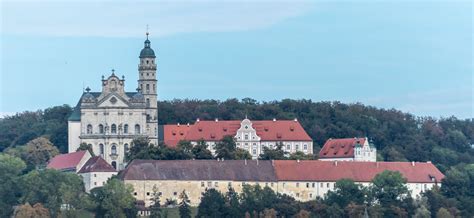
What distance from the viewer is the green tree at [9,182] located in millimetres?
110188

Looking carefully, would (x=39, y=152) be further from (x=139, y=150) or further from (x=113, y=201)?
(x=113, y=201)

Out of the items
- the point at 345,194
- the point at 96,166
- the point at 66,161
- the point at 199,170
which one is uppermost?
the point at 66,161

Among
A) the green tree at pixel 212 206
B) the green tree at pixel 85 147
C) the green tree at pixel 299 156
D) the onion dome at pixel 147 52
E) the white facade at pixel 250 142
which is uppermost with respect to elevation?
the onion dome at pixel 147 52

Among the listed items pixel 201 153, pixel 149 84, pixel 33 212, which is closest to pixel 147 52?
pixel 149 84

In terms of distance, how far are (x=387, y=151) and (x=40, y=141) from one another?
23649 mm

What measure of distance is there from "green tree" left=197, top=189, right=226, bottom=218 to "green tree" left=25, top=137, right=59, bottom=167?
1553 cm

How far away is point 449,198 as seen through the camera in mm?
115938

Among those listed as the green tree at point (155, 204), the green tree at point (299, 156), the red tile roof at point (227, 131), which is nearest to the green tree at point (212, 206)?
the green tree at point (155, 204)

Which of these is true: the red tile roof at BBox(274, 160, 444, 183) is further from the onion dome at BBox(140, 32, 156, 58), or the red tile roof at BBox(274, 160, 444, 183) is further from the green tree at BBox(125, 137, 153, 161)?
the onion dome at BBox(140, 32, 156, 58)

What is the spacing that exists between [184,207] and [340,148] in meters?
20.0

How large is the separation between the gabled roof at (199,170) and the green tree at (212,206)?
3.93 m

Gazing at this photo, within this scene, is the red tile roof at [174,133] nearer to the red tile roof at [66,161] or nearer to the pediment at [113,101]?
the pediment at [113,101]

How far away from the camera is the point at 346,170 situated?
11856 centimetres

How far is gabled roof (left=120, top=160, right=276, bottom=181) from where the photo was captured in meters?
113
